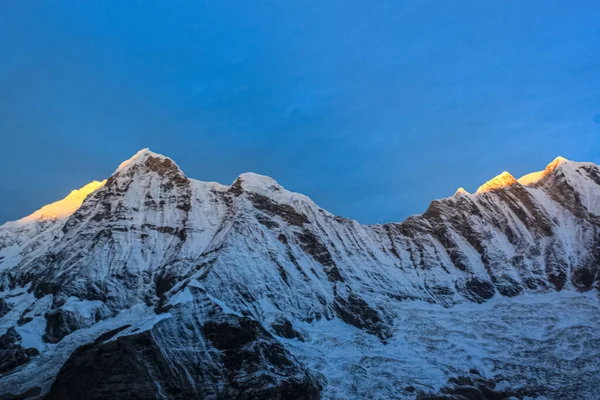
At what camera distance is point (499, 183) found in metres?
187

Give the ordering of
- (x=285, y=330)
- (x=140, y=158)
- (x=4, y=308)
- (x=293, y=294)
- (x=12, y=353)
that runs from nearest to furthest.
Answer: (x=12, y=353) → (x=285, y=330) → (x=4, y=308) → (x=293, y=294) → (x=140, y=158)

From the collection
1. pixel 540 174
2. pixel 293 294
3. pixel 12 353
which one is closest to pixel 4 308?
pixel 12 353

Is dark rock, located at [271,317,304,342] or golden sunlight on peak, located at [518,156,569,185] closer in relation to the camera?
dark rock, located at [271,317,304,342]

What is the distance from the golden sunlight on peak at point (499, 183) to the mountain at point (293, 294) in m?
0.70

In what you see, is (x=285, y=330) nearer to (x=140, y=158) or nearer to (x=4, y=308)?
(x=4, y=308)

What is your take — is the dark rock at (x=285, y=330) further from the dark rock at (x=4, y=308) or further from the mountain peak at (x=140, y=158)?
the mountain peak at (x=140, y=158)

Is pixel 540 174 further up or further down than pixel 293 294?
further up

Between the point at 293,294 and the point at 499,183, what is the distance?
93.3m

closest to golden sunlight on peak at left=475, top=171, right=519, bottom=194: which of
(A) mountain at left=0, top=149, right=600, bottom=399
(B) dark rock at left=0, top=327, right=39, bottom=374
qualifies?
(A) mountain at left=0, top=149, right=600, bottom=399

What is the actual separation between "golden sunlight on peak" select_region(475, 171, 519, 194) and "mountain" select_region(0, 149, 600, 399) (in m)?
0.70

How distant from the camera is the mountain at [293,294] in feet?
312

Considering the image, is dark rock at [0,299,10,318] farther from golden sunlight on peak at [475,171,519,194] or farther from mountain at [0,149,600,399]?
golden sunlight on peak at [475,171,519,194]

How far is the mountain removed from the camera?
9506cm

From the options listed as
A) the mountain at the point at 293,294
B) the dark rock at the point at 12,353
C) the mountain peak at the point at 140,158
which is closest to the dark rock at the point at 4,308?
the mountain at the point at 293,294
